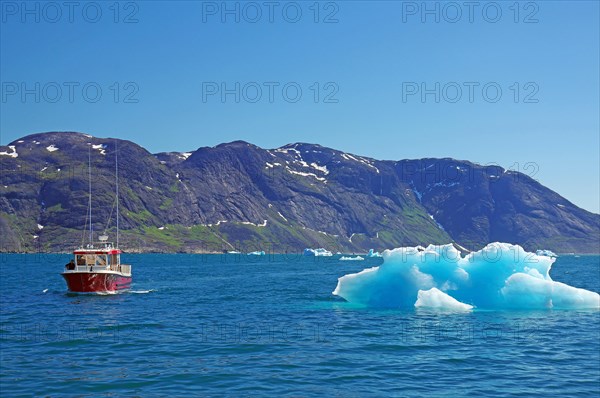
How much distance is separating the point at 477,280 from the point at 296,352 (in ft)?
76.4

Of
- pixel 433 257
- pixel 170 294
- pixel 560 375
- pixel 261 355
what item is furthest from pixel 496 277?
pixel 170 294

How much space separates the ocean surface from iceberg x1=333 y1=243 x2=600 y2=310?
178cm

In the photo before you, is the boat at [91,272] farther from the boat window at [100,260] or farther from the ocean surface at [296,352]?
the ocean surface at [296,352]

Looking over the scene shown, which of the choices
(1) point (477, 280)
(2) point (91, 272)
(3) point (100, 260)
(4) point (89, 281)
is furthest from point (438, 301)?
(3) point (100, 260)

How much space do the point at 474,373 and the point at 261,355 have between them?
33.4 feet

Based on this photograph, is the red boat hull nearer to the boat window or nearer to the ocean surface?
the boat window

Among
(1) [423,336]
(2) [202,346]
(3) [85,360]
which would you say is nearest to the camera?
(3) [85,360]

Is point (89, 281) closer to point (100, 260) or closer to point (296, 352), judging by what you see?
point (100, 260)

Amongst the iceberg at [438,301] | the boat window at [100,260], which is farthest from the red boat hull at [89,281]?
the iceberg at [438,301]

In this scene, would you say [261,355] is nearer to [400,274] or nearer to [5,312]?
[400,274]

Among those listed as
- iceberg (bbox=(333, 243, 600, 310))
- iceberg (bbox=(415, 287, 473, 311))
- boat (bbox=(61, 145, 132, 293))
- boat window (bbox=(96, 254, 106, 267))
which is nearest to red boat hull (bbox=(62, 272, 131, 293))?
boat (bbox=(61, 145, 132, 293))

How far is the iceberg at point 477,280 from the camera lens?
154 ft

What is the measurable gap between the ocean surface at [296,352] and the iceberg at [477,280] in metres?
1.78

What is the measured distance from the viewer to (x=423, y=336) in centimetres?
3469
